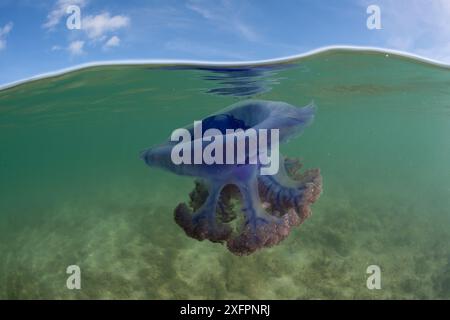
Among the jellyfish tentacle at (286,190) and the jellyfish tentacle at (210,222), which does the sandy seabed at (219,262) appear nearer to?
the jellyfish tentacle at (210,222)

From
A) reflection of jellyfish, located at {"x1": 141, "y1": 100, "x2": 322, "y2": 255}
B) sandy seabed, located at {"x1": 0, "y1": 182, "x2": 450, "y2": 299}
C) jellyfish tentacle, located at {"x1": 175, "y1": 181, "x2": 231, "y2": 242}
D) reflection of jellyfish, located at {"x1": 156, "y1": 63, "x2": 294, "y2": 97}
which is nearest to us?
reflection of jellyfish, located at {"x1": 141, "y1": 100, "x2": 322, "y2": 255}

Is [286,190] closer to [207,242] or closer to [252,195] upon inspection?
[252,195]

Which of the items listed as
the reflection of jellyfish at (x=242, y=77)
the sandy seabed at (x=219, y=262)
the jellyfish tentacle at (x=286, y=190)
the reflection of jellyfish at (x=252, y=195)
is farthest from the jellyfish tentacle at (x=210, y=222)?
the reflection of jellyfish at (x=242, y=77)

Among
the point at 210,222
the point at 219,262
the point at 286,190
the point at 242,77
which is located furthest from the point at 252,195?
the point at 242,77

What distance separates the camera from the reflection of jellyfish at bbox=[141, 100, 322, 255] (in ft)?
13.2

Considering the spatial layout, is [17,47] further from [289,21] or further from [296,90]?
[296,90]

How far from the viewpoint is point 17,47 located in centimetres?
1143

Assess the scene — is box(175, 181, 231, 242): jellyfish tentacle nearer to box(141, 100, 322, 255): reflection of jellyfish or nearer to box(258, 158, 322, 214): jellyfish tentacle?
box(141, 100, 322, 255): reflection of jellyfish

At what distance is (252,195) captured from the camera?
4121 millimetres

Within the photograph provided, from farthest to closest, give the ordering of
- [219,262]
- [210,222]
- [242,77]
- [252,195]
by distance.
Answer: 1. [242,77]
2. [219,262]
3. [210,222]
4. [252,195]

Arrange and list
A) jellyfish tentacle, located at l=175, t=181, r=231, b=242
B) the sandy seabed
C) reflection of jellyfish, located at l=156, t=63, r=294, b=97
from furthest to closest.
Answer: reflection of jellyfish, located at l=156, t=63, r=294, b=97
the sandy seabed
jellyfish tentacle, located at l=175, t=181, r=231, b=242

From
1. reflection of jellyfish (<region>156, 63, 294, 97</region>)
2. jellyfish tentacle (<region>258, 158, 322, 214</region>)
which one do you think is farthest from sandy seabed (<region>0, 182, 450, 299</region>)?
jellyfish tentacle (<region>258, 158, 322, 214</region>)

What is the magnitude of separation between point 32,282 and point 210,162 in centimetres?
890
